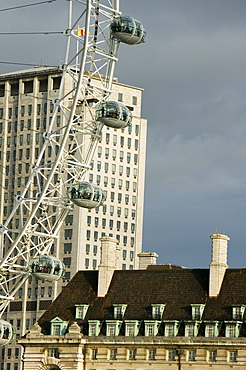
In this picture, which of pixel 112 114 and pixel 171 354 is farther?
pixel 171 354

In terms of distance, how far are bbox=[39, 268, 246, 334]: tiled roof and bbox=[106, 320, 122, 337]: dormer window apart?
1252mm

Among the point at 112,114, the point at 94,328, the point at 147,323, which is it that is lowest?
the point at 94,328

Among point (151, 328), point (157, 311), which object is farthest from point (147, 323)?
point (157, 311)

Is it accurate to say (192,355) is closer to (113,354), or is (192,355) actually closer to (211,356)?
(211,356)

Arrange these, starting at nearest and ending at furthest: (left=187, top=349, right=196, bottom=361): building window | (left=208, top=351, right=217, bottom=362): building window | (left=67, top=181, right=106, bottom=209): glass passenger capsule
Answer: (left=67, top=181, right=106, bottom=209): glass passenger capsule < (left=208, top=351, right=217, bottom=362): building window < (left=187, top=349, right=196, bottom=361): building window

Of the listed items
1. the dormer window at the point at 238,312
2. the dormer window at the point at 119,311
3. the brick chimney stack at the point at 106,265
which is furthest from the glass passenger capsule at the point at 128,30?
the dormer window at the point at 119,311

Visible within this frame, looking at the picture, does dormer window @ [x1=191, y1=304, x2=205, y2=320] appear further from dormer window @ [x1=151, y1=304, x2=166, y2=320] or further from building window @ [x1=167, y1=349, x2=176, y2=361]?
building window @ [x1=167, y1=349, x2=176, y2=361]

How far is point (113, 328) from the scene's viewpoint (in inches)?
4279

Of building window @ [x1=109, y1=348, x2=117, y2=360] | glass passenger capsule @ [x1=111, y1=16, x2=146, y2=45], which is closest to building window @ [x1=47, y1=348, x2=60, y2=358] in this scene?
building window @ [x1=109, y1=348, x2=117, y2=360]

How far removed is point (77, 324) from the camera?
11025cm

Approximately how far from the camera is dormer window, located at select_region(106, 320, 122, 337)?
10847cm

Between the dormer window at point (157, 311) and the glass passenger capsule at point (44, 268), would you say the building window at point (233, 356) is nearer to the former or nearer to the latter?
the dormer window at point (157, 311)

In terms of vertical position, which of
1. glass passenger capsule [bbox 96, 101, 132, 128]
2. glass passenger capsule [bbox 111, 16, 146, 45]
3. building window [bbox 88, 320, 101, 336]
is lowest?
building window [bbox 88, 320, 101, 336]

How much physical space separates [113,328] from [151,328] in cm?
391
